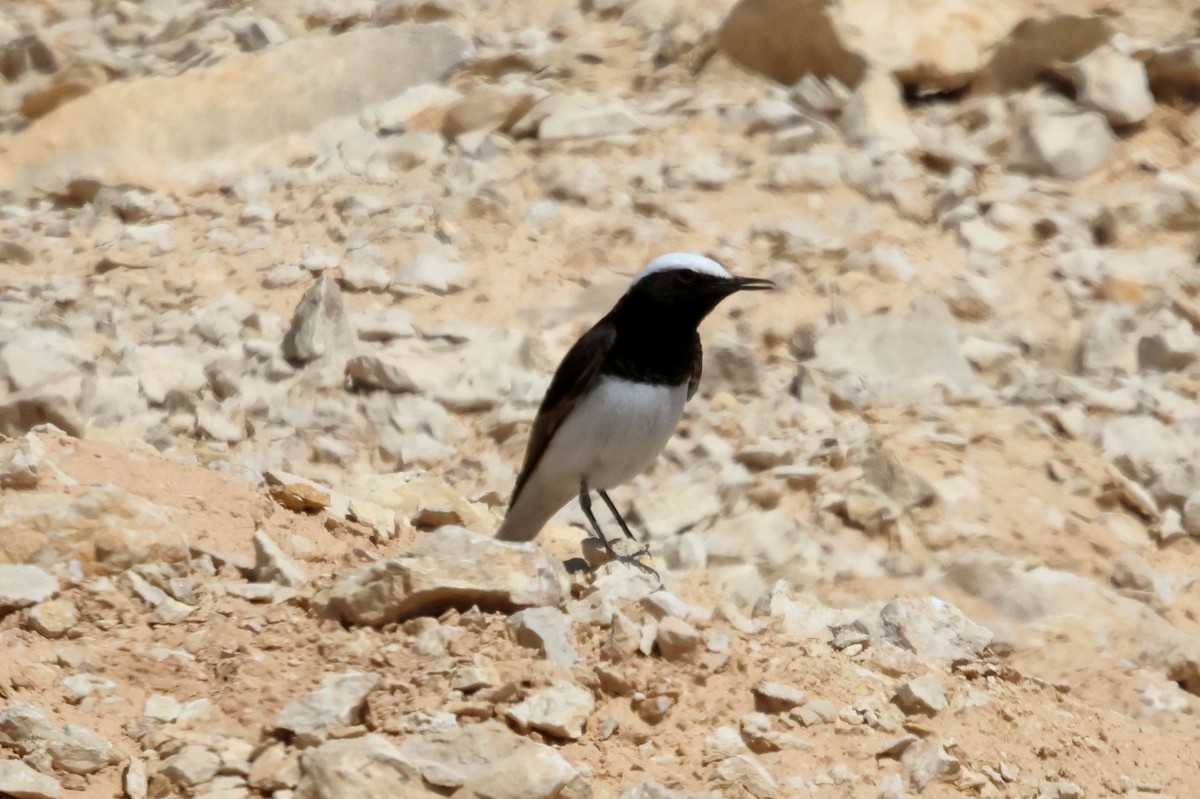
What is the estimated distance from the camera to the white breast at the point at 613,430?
7.29 meters

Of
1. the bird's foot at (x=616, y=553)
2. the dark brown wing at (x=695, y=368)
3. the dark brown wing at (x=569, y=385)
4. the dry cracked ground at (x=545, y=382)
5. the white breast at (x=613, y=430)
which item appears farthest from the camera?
the dark brown wing at (x=695, y=368)

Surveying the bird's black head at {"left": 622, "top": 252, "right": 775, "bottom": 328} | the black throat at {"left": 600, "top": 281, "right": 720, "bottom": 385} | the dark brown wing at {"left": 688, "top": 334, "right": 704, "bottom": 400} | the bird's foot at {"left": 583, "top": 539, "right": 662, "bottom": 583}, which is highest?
the bird's black head at {"left": 622, "top": 252, "right": 775, "bottom": 328}

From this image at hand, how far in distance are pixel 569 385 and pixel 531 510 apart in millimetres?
625

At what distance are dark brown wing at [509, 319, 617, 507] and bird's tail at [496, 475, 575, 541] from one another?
8 centimetres

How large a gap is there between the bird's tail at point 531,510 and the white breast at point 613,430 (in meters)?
0.09

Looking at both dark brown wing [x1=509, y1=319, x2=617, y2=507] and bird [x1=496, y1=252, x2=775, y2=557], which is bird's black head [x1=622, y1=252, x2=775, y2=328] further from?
dark brown wing [x1=509, y1=319, x2=617, y2=507]

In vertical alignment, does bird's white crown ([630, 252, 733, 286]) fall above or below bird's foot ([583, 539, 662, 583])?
above

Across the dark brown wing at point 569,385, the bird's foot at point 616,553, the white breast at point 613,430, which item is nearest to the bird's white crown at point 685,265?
the dark brown wing at point 569,385

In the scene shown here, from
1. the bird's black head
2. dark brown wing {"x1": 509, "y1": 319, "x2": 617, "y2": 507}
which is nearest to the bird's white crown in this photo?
the bird's black head

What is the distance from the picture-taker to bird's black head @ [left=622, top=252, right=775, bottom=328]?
7.32 metres

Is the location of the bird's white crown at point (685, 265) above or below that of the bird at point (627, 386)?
above

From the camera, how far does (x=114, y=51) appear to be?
1377 centimetres

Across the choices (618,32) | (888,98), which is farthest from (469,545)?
(618,32)

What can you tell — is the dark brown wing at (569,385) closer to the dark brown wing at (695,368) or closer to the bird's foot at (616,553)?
the dark brown wing at (695,368)
